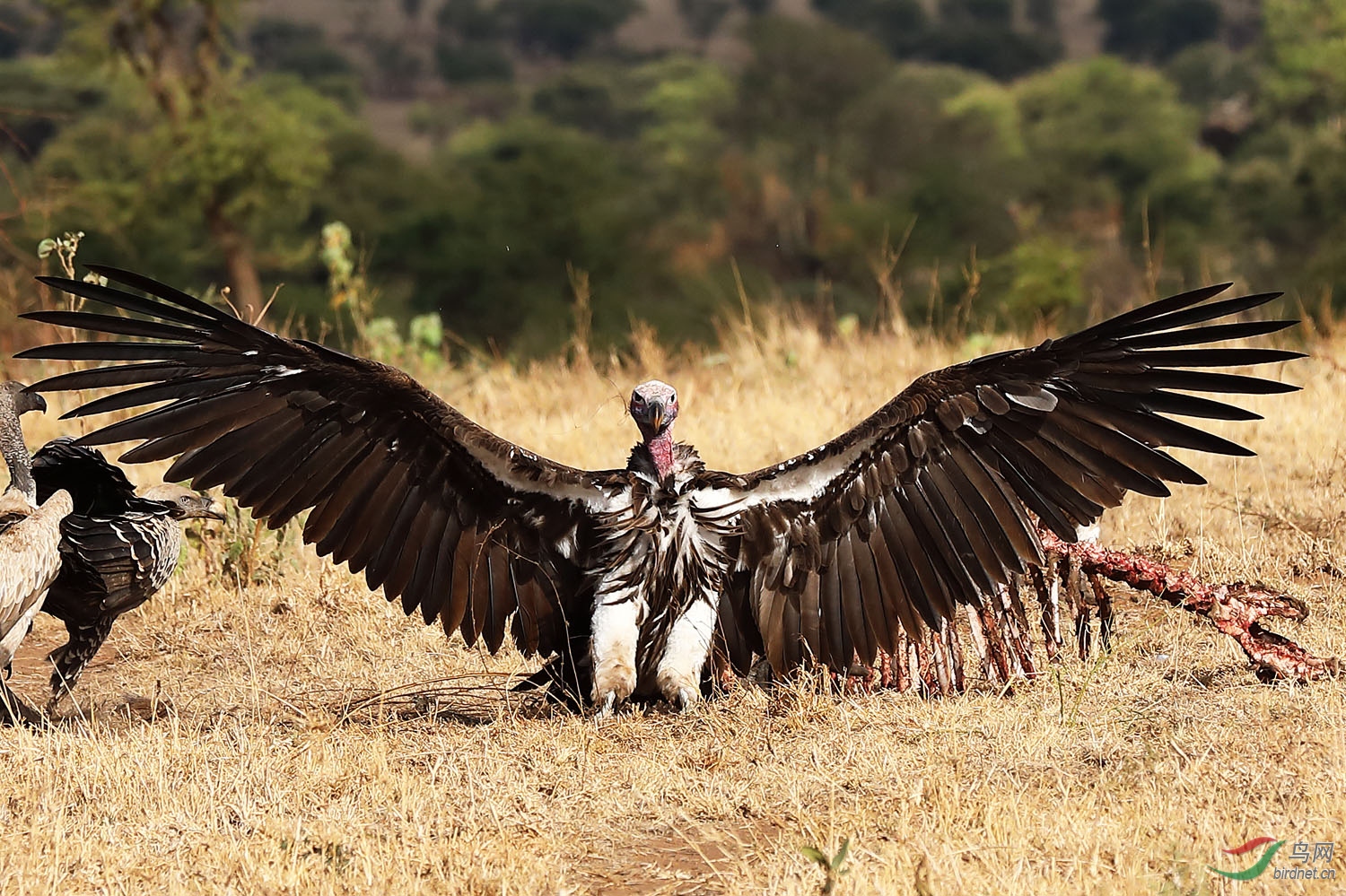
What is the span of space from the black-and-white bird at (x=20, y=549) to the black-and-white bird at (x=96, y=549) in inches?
5.9

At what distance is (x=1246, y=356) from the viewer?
14.6 feet

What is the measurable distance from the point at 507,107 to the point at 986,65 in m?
33.4

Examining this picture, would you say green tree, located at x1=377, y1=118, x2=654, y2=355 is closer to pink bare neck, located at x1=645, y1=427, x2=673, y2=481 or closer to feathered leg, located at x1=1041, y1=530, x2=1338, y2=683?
pink bare neck, located at x1=645, y1=427, x2=673, y2=481

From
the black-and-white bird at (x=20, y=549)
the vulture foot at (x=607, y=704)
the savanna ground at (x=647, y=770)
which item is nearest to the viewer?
the savanna ground at (x=647, y=770)

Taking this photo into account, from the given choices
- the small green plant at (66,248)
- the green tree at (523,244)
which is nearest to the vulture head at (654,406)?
the small green plant at (66,248)

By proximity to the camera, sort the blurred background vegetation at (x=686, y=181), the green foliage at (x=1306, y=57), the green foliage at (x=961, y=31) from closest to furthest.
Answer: the blurred background vegetation at (x=686, y=181) < the green foliage at (x=1306, y=57) < the green foliage at (x=961, y=31)

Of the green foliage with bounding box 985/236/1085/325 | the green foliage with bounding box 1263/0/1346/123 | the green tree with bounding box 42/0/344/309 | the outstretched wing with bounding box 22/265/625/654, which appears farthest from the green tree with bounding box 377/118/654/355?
the outstretched wing with bounding box 22/265/625/654

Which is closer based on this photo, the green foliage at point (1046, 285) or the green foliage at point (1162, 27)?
the green foliage at point (1046, 285)

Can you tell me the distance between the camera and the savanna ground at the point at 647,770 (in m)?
3.81

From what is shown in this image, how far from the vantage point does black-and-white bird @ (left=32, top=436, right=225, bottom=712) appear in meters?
5.38

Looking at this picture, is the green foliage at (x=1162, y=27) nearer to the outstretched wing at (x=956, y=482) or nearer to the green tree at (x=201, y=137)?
the green tree at (x=201, y=137)

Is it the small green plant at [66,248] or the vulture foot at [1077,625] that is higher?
the small green plant at [66,248]

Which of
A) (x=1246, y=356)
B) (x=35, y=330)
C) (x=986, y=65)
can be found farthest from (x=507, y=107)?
(x=1246, y=356)

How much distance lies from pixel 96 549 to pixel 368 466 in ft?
3.34
